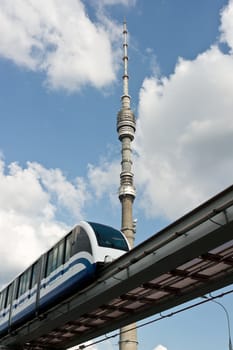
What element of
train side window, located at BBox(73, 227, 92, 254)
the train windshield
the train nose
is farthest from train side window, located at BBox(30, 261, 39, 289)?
the train nose

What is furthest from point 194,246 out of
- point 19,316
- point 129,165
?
point 129,165

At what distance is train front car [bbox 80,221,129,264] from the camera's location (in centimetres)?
1650

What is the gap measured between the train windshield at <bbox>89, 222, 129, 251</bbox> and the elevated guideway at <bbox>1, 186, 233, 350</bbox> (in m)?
1.27

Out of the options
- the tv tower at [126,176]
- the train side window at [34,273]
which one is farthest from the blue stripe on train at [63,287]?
the tv tower at [126,176]

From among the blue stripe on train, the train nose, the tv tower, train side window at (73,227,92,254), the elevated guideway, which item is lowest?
the elevated guideway

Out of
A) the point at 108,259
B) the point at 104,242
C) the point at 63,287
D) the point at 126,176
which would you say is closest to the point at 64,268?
the point at 63,287

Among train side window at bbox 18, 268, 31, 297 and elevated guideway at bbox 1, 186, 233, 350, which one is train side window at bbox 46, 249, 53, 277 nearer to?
elevated guideway at bbox 1, 186, 233, 350

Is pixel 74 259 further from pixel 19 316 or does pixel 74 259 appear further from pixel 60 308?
pixel 19 316

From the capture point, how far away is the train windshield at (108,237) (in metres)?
17.2

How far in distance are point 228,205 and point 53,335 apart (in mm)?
15083

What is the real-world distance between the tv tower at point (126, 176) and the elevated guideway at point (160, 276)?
4925 centimetres

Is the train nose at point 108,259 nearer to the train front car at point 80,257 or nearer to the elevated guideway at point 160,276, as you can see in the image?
the train front car at point 80,257

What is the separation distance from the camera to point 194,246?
12.4 metres

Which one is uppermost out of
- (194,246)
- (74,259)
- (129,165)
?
(129,165)
